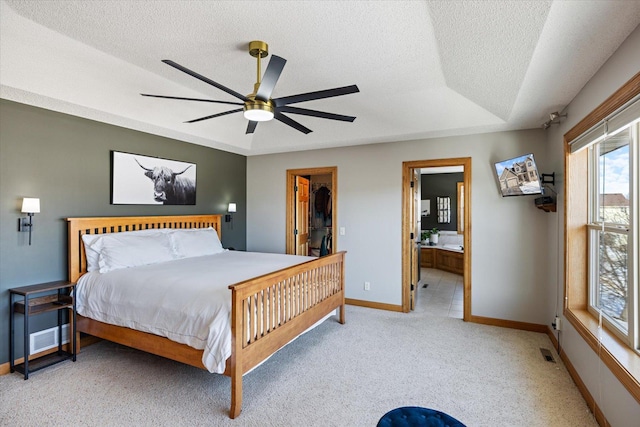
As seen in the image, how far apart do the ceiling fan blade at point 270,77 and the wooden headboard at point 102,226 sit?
2.52m

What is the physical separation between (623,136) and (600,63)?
51 centimetres

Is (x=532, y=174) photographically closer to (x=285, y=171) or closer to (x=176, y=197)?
(x=285, y=171)

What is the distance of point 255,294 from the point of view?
254 cm

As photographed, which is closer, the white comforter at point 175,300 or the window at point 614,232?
the window at point 614,232

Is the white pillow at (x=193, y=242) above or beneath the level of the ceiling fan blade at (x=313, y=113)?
beneath

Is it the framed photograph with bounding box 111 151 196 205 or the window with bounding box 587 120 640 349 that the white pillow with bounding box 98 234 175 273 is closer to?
the framed photograph with bounding box 111 151 196 205

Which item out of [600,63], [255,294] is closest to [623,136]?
[600,63]

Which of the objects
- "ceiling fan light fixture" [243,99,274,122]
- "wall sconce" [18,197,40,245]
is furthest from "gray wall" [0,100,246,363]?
"ceiling fan light fixture" [243,99,274,122]

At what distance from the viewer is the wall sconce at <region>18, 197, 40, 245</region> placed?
289 centimetres

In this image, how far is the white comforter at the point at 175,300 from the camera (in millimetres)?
2340

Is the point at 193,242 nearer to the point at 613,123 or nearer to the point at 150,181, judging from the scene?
the point at 150,181

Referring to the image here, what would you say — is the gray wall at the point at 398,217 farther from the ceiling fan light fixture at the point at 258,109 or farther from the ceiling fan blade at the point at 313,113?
the ceiling fan light fixture at the point at 258,109

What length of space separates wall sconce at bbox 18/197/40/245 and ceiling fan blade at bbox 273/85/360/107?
2412mm

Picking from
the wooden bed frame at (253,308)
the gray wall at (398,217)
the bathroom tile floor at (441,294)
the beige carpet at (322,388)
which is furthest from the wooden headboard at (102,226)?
the bathroom tile floor at (441,294)
